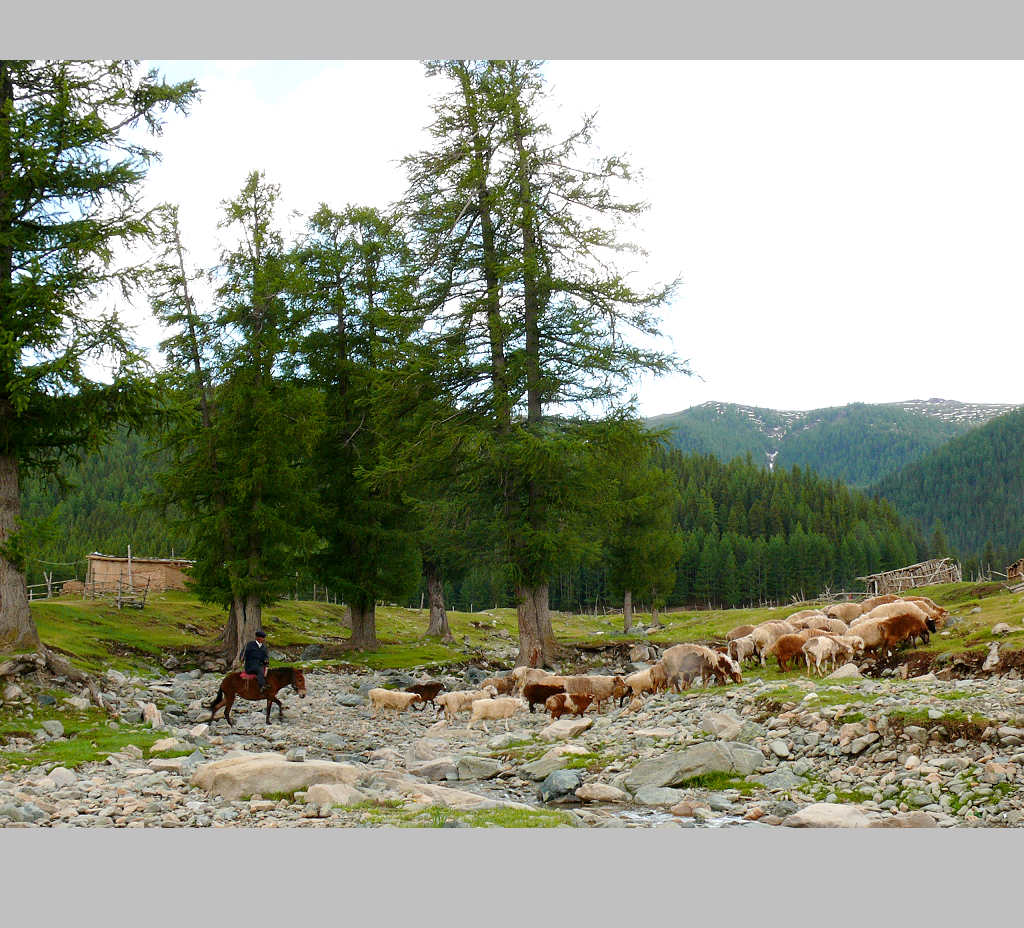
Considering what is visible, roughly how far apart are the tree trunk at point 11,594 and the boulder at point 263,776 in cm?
943

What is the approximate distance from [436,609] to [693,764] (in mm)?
33862

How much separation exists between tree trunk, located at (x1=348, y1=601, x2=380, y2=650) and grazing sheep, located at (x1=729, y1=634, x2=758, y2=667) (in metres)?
16.7

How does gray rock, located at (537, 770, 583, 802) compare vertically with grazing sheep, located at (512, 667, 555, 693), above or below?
above

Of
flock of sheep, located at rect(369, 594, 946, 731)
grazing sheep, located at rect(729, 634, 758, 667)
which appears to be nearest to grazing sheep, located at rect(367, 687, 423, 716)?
flock of sheep, located at rect(369, 594, 946, 731)

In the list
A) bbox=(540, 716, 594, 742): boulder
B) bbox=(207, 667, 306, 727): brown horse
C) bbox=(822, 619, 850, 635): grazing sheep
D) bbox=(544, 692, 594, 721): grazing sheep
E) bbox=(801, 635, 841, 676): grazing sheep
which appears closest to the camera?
bbox=(540, 716, 594, 742): boulder

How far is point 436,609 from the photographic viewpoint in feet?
144

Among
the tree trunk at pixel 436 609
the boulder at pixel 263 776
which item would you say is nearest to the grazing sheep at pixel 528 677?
the boulder at pixel 263 776

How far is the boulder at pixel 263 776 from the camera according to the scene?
984 cm

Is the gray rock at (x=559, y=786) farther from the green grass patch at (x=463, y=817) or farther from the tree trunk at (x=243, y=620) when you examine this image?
the tree trunk at (x=243, y=620)

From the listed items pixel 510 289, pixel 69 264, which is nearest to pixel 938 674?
pixel 510 289

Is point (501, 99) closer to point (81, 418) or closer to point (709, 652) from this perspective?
point (81, 418)

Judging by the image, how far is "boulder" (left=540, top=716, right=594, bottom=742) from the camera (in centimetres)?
1486

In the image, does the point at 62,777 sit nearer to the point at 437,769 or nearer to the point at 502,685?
the point at 437,769

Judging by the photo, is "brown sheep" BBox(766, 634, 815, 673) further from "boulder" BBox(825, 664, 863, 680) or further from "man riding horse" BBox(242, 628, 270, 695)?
"man riding horse" BBox(242, 628, 270, 695)
